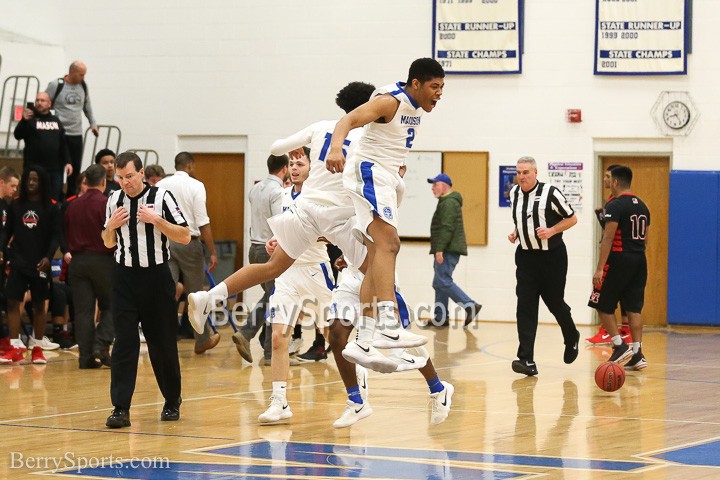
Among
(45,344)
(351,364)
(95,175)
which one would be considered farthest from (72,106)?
(351,364)

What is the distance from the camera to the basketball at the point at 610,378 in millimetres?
10242

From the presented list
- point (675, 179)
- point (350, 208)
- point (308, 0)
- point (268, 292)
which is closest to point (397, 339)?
point (350, 208)

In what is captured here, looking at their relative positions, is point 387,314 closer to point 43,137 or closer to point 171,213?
point 171,213

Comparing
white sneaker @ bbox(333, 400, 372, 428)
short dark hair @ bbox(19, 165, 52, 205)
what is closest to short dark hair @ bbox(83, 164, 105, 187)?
short dark hair @ bbox(19, 165, 52, 205)

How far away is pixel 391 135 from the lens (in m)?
7.86

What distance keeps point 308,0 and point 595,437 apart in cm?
1363

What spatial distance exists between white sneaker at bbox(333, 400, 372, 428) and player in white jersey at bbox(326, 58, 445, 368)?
0.75m

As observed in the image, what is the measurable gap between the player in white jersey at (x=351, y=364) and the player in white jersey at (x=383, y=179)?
29cm

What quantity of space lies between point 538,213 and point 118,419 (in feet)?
16.7

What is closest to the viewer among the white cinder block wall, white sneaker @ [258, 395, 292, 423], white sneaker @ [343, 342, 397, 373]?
white sneaker @ [343, 342, 397, 373]

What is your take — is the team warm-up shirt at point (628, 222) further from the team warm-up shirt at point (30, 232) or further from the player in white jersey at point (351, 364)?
the team warm-up shirt at point (30, 232)

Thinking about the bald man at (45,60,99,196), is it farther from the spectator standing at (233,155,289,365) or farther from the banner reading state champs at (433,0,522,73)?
the banner reading state champs at (433,0,522,73)

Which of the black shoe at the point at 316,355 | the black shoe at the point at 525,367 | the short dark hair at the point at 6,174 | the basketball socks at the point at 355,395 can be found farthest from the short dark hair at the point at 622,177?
the short dark hair at the point at 6,174

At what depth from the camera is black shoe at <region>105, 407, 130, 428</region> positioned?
26.9 ft
